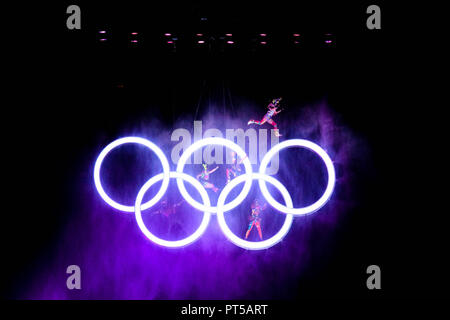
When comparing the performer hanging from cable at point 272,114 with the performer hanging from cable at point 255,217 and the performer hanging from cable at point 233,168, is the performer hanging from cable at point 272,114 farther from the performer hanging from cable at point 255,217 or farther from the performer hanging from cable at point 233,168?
the performer hanging from cable at point 255,217

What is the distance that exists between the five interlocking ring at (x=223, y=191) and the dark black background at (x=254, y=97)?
58cm

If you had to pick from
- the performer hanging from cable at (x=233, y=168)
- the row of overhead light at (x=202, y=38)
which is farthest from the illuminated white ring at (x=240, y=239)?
the row of overhead light at (x=202, y=38)

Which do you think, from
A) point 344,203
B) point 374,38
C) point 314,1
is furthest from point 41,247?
point 374,38

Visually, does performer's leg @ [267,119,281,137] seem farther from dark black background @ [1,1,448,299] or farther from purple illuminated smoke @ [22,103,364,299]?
dark black background @ [1,1,448,299]

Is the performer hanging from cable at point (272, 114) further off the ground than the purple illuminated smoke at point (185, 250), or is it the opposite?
the performer hanging from cable at point (272, 114)

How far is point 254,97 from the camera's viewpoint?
363cm

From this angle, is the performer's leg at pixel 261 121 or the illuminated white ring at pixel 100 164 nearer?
the illuminated white ring at pixel 100 164

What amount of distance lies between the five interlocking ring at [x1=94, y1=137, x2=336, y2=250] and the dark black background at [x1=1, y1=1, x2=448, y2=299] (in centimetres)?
58

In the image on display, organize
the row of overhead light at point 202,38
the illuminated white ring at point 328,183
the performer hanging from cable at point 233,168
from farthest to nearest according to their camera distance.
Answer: the performer hanging from cable at point 233,168 < the row of overhead light at point 202,38 < the illuminated white ring at point 328,183

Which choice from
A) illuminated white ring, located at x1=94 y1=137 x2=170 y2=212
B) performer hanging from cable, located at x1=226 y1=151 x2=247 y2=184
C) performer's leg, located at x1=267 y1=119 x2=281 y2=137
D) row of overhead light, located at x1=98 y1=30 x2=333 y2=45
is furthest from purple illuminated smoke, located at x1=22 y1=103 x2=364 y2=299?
row of overhead light, located at x1=98 y1=30 x2=333 y2=45

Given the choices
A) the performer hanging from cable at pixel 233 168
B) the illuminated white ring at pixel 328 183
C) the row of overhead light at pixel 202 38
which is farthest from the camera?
the performer hanging from cable at pixel 233 168

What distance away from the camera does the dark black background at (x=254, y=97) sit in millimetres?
3521

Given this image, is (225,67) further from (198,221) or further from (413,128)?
(413,128)
